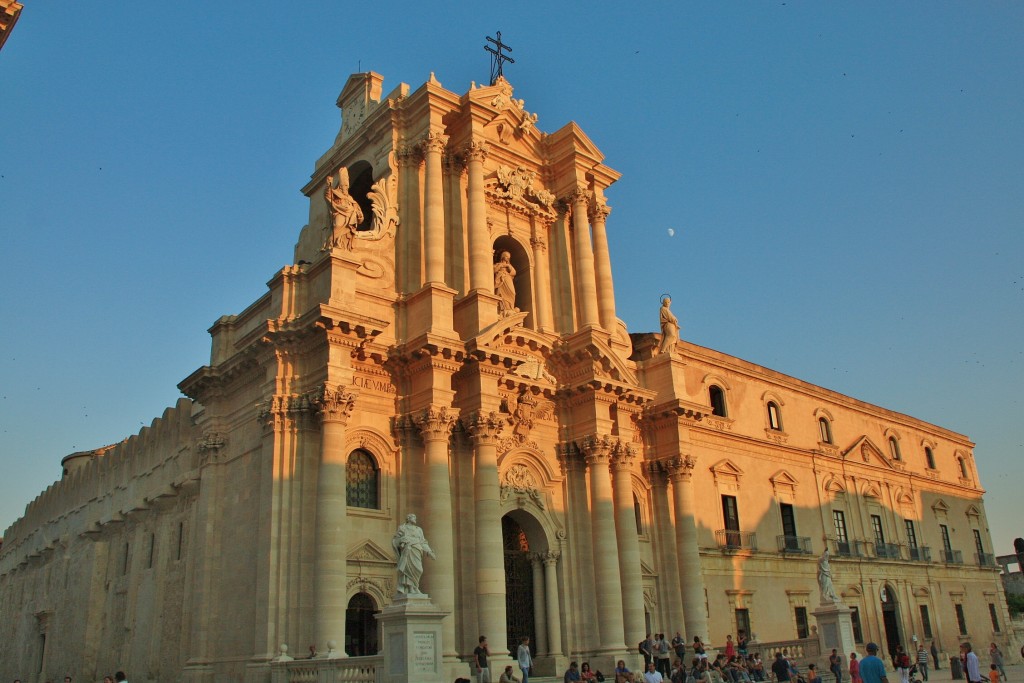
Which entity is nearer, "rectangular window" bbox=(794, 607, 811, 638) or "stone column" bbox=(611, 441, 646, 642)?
"stone column" bbox=(611, 441, 646, 642)

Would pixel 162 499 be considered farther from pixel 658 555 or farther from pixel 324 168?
pixel 658 555

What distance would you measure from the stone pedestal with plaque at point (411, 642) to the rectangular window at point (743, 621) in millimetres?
17249

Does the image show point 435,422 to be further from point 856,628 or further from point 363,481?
point 856,628

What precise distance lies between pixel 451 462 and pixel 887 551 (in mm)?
23319

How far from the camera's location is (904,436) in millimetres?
→ 43531

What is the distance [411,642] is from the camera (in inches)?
637

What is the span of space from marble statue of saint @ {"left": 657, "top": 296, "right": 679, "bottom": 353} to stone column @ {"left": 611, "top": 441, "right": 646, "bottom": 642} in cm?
470

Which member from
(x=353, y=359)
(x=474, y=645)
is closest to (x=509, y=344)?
(x=353, y=359)

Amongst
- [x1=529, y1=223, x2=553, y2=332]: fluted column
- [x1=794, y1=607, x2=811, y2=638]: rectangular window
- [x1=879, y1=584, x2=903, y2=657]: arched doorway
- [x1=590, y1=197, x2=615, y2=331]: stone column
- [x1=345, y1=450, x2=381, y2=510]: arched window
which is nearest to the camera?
[x1=345, y1=450, x2=381, y2=510]: arched window

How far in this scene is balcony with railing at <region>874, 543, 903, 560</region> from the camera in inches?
1501

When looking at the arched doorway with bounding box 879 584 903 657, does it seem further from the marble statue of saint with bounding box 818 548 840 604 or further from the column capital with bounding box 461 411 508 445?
the column capital with bounding box 461 411 508 445

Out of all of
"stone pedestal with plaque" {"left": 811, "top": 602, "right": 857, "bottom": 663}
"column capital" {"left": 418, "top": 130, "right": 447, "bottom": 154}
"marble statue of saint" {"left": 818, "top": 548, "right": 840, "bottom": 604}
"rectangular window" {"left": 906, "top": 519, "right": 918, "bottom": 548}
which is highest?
"column capital" {"left": 418, "top": 130, "right": 447, "bottom": 154}

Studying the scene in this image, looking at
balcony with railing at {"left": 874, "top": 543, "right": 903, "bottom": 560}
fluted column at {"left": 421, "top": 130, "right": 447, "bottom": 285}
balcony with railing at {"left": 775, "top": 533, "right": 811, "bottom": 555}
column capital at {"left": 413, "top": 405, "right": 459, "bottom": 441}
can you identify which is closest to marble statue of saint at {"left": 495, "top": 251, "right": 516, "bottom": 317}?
fluted column at {"left": 421, "top": 130, "right": 447, "bottom": 285}

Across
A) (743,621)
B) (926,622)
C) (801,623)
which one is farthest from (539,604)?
(926,622)
